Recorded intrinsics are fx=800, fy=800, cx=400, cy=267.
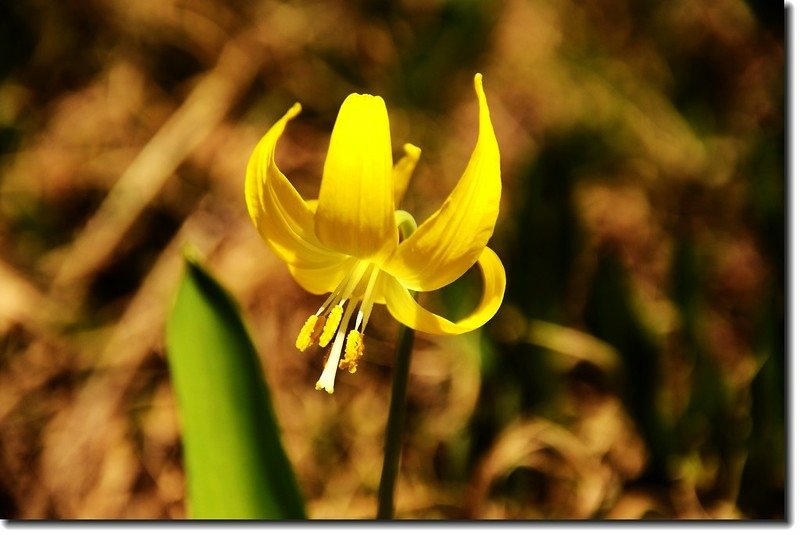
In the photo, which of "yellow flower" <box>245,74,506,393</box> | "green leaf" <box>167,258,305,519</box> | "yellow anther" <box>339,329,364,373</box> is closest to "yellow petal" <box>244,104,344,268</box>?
"yellow flower" <box>245,74,506,393</box>

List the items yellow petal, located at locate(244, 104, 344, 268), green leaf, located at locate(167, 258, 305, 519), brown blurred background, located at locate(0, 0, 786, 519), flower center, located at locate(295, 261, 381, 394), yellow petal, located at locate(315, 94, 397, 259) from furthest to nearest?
brown blurred background, located at locate(0, 0, 786, 519) < green leaf, located at locate(167, 258, 305, 519) < flower center, located at locate(295, 261, 381, 394) < yellow petal, located at locate(244, 104, 344, 268) < yellow petal, located at locate(315, 94, 397, 259)

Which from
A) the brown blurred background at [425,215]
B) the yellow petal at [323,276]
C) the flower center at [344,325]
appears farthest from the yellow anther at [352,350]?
the brown blurred background at [425,215]

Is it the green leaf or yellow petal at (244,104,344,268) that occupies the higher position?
yellow petal at (244,104,344,268)

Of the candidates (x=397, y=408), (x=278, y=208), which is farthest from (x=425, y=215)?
(x=278, y=208)

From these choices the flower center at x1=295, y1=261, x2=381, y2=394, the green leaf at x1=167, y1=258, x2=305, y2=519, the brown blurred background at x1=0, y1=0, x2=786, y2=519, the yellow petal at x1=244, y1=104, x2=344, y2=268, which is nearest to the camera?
the yellow petal at x1=244, y1=104, x2=344, y2=268

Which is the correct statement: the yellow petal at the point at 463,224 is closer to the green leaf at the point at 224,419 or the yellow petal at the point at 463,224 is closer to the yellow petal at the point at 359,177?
the yellow petal at the point at 359,177

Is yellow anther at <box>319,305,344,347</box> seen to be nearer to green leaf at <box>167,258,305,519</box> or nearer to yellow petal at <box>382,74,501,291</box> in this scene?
yellow petal at <box>382,74,501,291</box>

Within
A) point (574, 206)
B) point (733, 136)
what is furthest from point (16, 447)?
point (733, 136)
